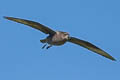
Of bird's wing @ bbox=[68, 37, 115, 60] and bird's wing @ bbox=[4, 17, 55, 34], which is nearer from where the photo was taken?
bird's wing @ bbox=[4, 17, 55, 34]

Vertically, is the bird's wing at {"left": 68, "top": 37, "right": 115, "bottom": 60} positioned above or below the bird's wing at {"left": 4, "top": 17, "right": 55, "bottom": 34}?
above

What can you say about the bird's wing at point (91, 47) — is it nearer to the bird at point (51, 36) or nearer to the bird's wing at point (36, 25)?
the bird at point (51, 36)

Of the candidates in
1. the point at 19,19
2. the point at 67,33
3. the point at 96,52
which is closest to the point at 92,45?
the point at 96,52

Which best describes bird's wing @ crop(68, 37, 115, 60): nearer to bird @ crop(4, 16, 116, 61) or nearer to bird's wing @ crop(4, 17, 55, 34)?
bird @ crop(4, 16, 116, 61)

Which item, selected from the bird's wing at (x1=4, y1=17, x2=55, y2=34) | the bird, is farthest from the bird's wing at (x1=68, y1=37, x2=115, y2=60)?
the bird's wing at (x1=4, y1=17, x2=55, y2=34)

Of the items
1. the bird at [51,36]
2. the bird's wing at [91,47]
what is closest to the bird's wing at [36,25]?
the bird at [51,36]

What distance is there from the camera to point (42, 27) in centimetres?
3722

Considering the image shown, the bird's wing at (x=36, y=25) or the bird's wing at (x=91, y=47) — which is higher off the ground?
the bird's wing at (x=91, y=47)

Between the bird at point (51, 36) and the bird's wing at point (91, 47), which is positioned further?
the bird's wing at point (91, 47)

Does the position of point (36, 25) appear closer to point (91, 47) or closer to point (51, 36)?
point (51, 36)

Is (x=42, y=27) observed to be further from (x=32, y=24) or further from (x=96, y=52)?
(x=96, y=52)

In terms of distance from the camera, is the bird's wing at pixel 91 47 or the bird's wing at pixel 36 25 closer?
the bird's wing at pixel 36 25

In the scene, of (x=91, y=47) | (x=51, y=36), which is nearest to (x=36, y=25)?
(x=51, y=36)

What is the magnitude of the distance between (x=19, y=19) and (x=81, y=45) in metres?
6.44
